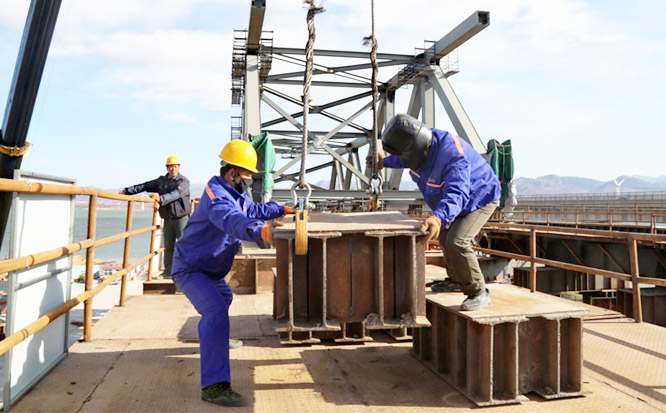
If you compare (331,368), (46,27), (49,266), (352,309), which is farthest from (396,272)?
(46,27)

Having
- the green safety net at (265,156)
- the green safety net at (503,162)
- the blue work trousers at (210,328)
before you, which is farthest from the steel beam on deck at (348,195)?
the blue work trousers at (210,328)

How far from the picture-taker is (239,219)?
344 centimetres

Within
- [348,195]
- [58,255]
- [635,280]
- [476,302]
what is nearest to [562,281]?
[348,195]

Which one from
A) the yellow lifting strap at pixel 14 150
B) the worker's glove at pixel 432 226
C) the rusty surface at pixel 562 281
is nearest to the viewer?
the worker's glove at pixel 432 226

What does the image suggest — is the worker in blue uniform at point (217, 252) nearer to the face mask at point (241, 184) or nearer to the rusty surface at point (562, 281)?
the face mask at point (241, 184)

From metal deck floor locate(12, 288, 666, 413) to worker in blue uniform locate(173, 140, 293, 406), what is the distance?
0.24 meters

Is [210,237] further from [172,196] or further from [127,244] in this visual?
[172,196]

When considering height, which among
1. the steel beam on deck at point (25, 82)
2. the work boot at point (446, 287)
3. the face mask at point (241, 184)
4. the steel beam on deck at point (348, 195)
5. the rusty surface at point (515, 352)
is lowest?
the rusty surface at point (515, 352)

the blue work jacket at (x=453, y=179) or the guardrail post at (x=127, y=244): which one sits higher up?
the blue work jacket at (x=453, y=179)

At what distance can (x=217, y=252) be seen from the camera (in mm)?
3809

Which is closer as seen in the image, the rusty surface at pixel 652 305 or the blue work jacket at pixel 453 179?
the blue work jacket at pixel 453 179

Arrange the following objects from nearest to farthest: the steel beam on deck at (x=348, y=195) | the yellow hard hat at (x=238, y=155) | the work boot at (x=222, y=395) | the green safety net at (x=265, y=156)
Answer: the work boot at (x=222, y=395), the yellow hard hat at (x=238, y=155), the green safety net at (x=265, y=156), the steel beam on deck at (x=348, y=195)

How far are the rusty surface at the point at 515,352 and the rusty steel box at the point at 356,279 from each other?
14.7 inches

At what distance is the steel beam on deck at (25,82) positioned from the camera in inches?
369
